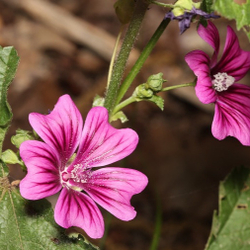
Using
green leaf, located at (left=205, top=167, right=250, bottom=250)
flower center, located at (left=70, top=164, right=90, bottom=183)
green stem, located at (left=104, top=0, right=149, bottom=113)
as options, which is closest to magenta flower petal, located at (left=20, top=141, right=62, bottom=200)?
flower center, located at (left=70, top=164, right=90, bottom=183)

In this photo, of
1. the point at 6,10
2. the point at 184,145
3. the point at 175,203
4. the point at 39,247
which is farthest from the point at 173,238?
the point at 6,10

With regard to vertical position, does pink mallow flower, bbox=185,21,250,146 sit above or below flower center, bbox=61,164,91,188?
above

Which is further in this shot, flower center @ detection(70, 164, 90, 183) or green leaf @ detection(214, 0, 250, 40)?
flower center @ detection(70, 164, 90, 183)

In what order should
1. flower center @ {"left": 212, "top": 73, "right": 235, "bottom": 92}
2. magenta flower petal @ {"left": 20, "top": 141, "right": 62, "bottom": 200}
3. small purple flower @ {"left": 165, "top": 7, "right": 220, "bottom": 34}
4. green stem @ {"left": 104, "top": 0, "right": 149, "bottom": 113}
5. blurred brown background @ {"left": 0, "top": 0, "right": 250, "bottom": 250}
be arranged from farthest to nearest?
blurred brown background @ {"left": 0, "top": 0, "right": 250, "bottom": 250}, flower center @ {"left": 212, "top": 73, "right": 235, "bottom": 92}, green stem @ {"left": 104, "top": 0, "right": 149, "bottom": 113}, small purple flower @ {"left": 165, "top": 7, "right": 220, "bottom": 34}, magenta flower petal @ {"left": 20, "top": 141, "right": 62, "bottom": 200}

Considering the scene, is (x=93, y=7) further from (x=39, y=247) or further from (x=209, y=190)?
(x=39, y=247)

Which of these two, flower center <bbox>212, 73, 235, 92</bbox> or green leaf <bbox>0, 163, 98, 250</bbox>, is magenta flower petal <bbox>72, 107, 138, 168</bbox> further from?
flower center <bbox>212, 73, 235, 92</bbox>

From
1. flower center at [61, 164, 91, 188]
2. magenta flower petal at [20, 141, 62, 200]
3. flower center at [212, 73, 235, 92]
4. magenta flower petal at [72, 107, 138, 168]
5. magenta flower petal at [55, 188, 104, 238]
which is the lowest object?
magenta flower petal at [55, 188, 104, 238]

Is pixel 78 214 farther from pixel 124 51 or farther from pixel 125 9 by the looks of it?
pixel 125 9

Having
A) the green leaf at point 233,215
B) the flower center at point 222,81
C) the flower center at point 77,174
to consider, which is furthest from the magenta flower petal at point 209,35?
the green leaf at point 233,215

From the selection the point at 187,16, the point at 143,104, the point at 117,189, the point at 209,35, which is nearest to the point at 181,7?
A: the point at 187,16
